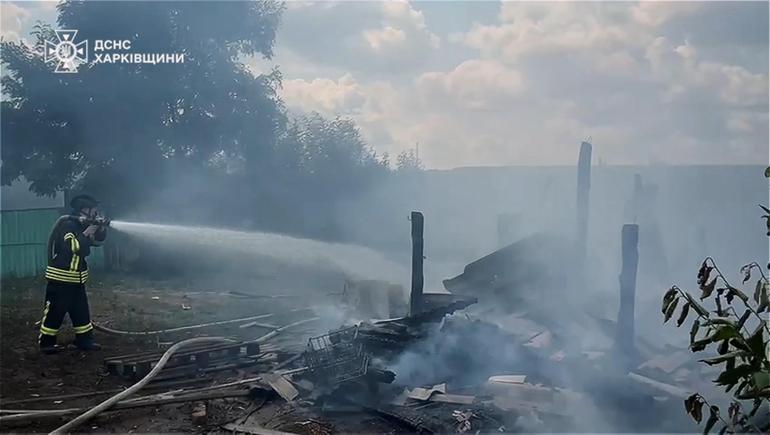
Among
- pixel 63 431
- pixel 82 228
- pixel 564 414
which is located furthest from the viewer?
pixel 82 228

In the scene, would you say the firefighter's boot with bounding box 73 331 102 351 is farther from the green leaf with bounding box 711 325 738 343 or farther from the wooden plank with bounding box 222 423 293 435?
the green leaf with bounding box 711 325 738 343

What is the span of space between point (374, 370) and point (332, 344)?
915 millimetres

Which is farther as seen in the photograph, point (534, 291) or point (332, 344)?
point (534, 291)

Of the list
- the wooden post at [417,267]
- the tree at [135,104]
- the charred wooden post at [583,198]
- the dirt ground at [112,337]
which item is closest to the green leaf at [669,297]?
the dirt ground at [112,337]

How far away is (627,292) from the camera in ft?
24.7

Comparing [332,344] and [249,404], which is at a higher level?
[332,344]

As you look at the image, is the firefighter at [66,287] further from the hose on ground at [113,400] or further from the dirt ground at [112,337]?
the hose on ground at [113,400]

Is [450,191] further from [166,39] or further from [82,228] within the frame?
[82,228]

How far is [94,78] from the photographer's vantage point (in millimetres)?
15984

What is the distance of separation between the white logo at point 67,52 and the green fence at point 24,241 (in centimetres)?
371

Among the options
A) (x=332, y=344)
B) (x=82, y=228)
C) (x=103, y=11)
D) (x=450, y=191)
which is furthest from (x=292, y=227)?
(x=332, y=344)

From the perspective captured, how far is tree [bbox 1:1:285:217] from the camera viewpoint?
16.0 m

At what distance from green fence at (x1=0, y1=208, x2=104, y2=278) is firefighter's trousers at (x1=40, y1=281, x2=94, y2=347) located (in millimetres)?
7563

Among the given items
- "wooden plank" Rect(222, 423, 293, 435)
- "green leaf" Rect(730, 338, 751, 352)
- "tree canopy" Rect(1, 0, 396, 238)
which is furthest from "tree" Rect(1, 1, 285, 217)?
"green leaf" Rect(730, 338, 751, 352)
